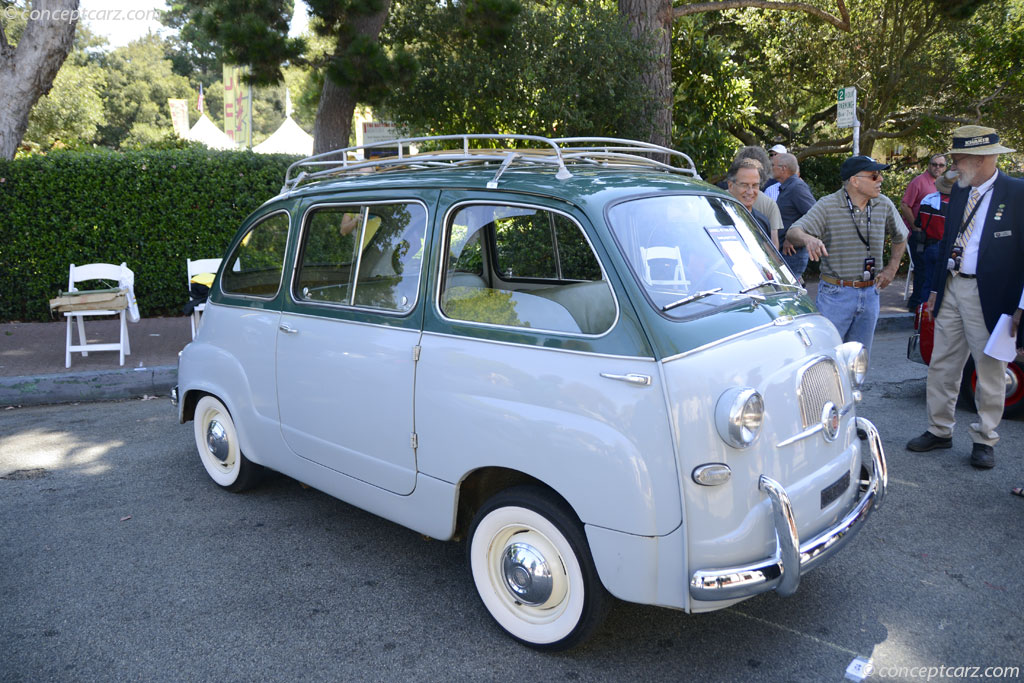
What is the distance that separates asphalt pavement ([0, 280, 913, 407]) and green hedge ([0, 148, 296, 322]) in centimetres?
60

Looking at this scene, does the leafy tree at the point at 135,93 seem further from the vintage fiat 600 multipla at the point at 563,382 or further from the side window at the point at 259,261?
the vintage fiat 600 multipla at the point at 563,382

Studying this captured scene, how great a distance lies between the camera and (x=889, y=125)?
22.2 m

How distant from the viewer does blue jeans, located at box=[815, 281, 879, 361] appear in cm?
548

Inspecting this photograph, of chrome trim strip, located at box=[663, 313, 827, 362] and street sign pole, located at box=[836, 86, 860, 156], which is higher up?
street sign pole, located at box=[836, 86, 860, 156]

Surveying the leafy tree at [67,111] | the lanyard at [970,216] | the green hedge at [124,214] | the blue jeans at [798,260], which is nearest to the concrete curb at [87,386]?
the green hedge at [124,214]

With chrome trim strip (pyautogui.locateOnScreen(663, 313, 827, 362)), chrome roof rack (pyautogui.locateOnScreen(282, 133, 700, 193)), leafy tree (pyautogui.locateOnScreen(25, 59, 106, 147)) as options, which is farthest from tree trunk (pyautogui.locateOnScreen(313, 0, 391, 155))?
leafy tree (pyautogui.locateOnScreen(25, 59, 106, 147))

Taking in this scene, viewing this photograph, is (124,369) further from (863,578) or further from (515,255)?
(863,578)

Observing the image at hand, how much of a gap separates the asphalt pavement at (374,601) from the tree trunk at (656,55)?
6.74m

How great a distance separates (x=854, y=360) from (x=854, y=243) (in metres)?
2.23

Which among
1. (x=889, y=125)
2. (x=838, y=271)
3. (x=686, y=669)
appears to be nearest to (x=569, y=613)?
(x=686, y=669)

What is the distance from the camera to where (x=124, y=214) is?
10734 millimetres

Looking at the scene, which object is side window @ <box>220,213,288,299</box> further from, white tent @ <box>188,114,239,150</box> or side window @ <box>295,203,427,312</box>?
white tent @ <box>188,114,239,150</box>

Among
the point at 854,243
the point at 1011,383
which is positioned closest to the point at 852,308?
the point at 854,243

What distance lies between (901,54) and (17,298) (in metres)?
18.1
